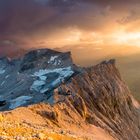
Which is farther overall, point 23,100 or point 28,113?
point 23,100

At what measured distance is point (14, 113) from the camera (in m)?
104

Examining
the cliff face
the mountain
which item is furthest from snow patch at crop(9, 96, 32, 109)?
the cliff face

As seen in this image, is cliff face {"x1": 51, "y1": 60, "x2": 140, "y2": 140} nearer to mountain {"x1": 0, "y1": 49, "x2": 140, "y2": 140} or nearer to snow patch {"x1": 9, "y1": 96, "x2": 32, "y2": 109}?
mountain {"x1": 0, "y1": 49, "x2": 140, "y2": 140}

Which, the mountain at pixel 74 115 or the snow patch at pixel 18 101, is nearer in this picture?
the mountain at pixel 74 115

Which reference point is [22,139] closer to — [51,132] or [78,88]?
[51,132]

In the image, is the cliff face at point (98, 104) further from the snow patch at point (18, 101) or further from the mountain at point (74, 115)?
the snow patch at point (18, 101)

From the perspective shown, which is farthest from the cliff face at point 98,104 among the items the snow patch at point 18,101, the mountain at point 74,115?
the snow patch at point 18,101

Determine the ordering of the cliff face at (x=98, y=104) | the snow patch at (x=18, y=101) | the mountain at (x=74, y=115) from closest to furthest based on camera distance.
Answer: the mountain at (x=74, y=115), the cliff face at (x=98, y=104), the snow patch at (x=18, y=101)

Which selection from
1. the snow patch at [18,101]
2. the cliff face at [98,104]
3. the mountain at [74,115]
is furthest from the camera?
the snow patch at [18,101]

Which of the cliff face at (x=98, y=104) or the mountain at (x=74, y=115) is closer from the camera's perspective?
the mountain at (x=74, y=115)

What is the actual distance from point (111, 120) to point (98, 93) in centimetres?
1547

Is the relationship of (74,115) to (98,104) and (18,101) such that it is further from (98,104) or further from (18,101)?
(18,101)

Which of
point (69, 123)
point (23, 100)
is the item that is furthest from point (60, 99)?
point (23, 100)

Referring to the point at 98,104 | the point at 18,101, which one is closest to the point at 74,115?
the point at 98,104
